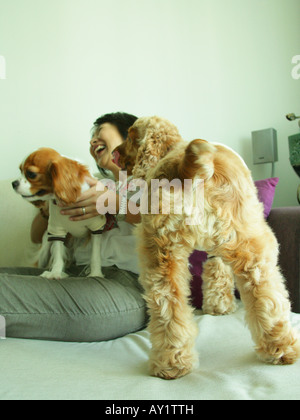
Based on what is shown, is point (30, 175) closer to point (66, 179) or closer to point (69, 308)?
point (66, 179)

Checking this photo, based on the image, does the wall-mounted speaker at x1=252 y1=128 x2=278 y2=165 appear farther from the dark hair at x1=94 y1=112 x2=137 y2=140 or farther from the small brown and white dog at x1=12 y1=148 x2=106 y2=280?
the small brown and white dog at x1=12 y1=148 x2=106 y2=280

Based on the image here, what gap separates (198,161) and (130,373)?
1.80 feet

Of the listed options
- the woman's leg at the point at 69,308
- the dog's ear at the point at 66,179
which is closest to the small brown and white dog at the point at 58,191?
the dog's ear at the point at 66,179

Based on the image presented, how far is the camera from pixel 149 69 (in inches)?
77.7

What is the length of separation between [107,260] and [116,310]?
0.27 m

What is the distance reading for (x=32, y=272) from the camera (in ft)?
4.67

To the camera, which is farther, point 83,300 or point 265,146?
point 265,146

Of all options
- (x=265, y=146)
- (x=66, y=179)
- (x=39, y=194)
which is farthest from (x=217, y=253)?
(x=265, y=146)

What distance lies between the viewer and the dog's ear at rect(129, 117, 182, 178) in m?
1.00

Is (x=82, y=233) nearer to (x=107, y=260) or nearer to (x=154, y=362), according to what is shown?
(x=107, y=260)

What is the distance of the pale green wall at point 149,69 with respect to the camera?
5.87 ft

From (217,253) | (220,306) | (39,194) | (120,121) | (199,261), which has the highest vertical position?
(120,121)

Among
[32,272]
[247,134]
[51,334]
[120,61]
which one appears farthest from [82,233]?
[247,134]

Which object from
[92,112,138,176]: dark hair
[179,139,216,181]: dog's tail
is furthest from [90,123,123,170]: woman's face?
[179,139,216,181]: dog's tail
